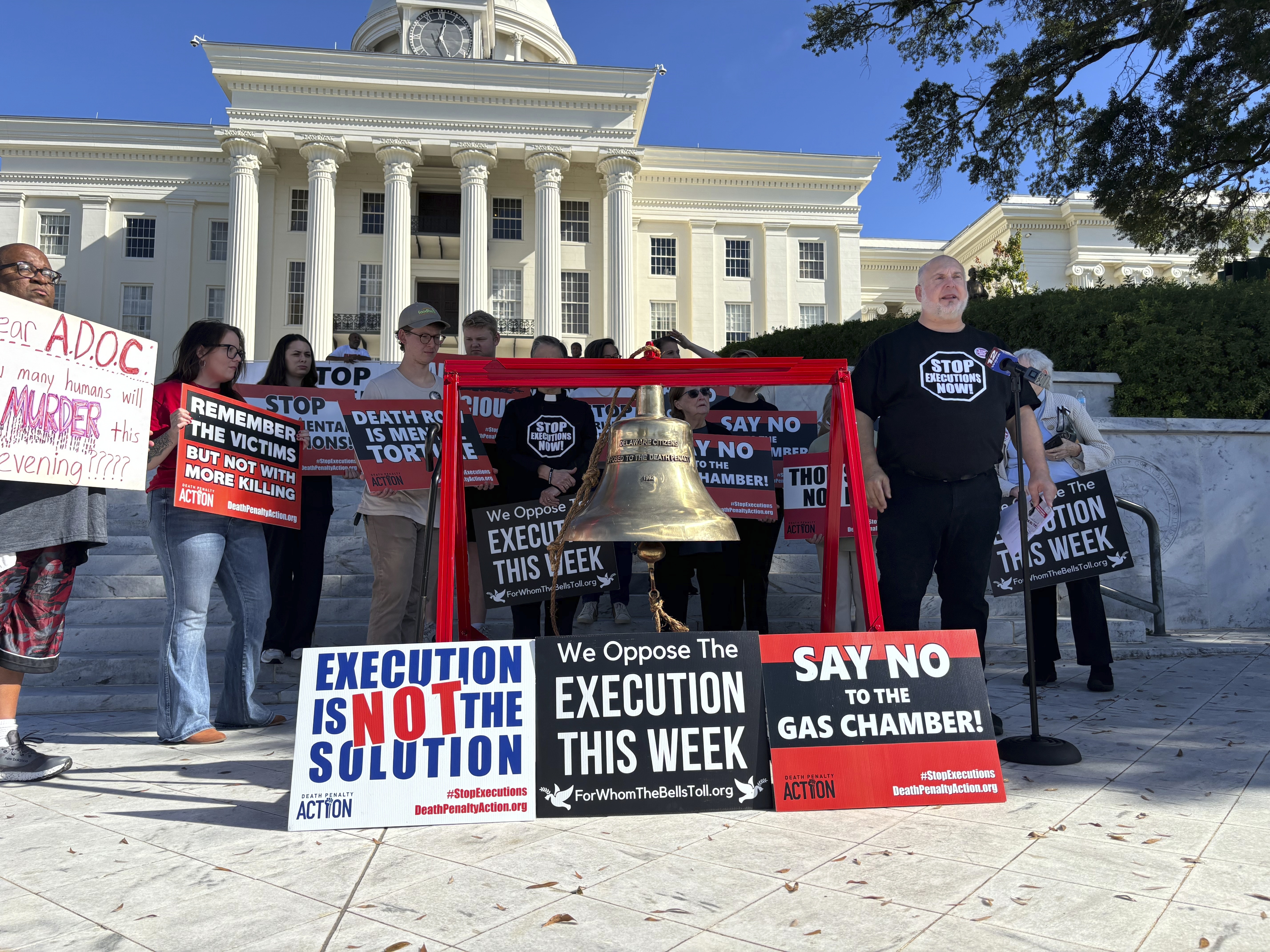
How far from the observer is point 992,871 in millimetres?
2465

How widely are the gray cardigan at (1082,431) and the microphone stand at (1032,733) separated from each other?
1942 mm

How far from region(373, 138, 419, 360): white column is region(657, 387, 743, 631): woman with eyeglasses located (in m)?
28.6

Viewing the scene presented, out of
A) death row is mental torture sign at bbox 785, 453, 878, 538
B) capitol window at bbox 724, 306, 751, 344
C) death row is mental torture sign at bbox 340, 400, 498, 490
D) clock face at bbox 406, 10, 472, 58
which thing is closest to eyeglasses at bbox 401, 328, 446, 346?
death row is mental torture sign at bbox 340, 400, 498, 490

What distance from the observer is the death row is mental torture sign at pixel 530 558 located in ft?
17.4

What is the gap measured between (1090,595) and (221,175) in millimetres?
38844

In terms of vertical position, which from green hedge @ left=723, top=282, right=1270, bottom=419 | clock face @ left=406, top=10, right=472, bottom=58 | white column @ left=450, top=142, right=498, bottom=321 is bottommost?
green hedge @ left=723, top=282, right=1270, bottom=419

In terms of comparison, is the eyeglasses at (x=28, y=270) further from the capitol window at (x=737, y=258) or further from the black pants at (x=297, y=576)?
the capitol window at (x=737, y=258)

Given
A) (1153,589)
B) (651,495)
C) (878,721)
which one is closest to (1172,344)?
(1153,589)

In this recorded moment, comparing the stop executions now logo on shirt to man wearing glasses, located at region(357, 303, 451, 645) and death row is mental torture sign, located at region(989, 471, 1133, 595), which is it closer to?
death row is mental torture sign, located at region(989, 471, 1133, 595)

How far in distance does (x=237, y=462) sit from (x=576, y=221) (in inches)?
1356

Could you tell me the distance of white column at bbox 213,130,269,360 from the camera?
31984 millimetres

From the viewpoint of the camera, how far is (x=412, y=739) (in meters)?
2.97

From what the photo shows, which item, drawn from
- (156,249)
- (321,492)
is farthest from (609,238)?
(321,492)

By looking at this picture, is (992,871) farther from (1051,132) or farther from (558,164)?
(558,164)
